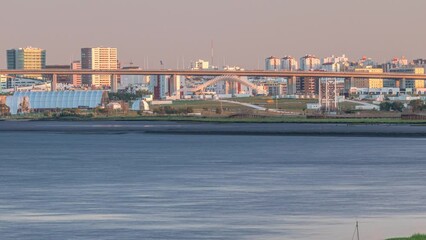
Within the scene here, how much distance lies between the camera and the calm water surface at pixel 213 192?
25719mm

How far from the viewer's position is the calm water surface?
25.7 m

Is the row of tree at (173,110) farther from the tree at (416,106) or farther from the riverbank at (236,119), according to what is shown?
the tree at (416,106)

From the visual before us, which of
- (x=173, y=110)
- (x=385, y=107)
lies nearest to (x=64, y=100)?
(x=173, y=110)

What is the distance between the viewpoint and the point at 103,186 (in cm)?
3672

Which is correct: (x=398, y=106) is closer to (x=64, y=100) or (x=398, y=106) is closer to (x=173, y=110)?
(x=173, y=110)

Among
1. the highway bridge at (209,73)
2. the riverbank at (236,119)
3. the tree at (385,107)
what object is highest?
the highway bridge at (209,73)

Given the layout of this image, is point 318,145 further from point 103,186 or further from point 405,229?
point 405,229

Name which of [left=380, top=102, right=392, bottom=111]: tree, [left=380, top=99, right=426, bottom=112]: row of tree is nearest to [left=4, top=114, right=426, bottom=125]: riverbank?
[left=380, top=102, right=392, bottom=111]: tree

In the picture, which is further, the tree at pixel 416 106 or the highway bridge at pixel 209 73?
the highway bridge at pixel 209 73

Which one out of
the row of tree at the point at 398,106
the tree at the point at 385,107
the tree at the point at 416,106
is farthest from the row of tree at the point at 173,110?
the tree at the point at 416,106

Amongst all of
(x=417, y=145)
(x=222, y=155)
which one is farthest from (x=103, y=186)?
(x=417, y=145)

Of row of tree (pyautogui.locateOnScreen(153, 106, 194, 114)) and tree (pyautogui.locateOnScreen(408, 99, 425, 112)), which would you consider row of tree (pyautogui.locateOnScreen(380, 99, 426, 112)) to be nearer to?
tree (pyautogui.locateOnScreen(408, 99, 425, 112))

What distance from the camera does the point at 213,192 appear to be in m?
34.2

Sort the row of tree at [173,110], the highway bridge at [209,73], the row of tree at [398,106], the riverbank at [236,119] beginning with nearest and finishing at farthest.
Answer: the riverbank at [236,119]
the row of tree at [398,106]
the row of tree at [173,110]
the highway bridge at [209,73]
